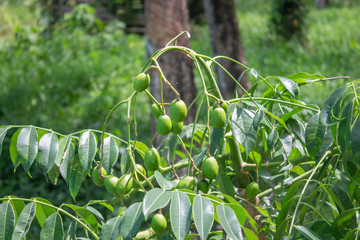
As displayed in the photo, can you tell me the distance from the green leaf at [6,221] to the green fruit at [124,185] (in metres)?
0.23

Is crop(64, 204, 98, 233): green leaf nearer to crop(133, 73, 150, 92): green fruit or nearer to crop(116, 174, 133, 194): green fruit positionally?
crop(116, 174, 133, 194): green fruit

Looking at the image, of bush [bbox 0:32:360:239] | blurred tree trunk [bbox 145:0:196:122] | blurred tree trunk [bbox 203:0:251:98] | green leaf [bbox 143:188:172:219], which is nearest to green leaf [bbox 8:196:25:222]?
bush [bbox 0:32:360:239]

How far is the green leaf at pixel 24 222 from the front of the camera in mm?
874

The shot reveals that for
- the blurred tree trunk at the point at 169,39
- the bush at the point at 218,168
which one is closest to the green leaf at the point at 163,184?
Result: the bush at the point at 218,168

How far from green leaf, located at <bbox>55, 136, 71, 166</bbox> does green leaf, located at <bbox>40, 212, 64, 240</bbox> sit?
0.16 meters

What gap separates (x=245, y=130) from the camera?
35.6 inches

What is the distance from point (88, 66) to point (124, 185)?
463cm

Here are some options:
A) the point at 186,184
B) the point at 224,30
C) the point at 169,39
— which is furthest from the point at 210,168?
the point at 224,30

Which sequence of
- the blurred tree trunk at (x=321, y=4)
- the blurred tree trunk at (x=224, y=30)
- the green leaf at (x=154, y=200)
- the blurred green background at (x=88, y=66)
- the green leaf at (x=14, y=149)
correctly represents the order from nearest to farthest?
the green leaf at (x=154, y=200), the green leaf at (x=14, y=149), the blurred green background at (x=88, y=66), the blurred tree trunk at (x=224, y=30), the blurred tree trunk at (x=321, y=4)

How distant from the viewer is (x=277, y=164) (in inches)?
40.9

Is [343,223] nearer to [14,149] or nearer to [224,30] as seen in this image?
[14,149]

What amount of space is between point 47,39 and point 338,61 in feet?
11.9

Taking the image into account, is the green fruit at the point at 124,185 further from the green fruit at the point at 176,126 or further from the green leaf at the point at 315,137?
the green leaf at the point at 315,137

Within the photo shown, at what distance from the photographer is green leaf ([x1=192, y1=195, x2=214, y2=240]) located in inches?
29.4
